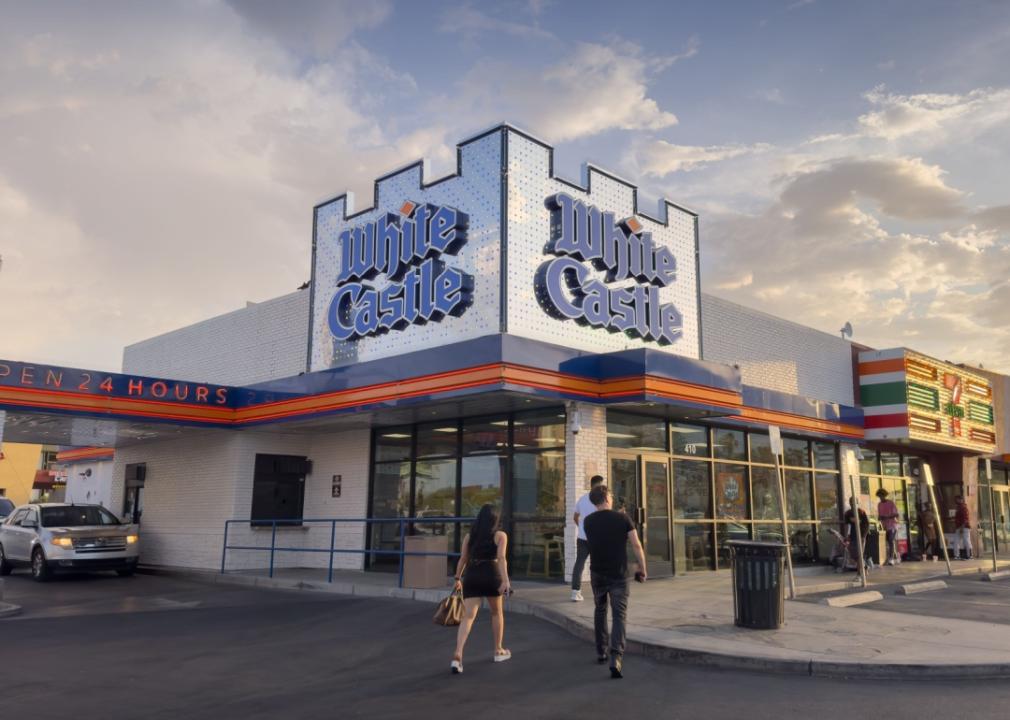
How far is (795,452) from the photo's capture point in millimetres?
20953

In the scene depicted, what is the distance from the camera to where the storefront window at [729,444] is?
725 inches

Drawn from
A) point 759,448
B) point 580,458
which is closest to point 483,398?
point 580,458

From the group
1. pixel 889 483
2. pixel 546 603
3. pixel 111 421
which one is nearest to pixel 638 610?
pixel 546 603

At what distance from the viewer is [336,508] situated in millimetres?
19000

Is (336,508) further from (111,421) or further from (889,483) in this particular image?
(889,483)

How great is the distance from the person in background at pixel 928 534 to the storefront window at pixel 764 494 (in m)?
6.99

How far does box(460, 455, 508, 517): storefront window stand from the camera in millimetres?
15758

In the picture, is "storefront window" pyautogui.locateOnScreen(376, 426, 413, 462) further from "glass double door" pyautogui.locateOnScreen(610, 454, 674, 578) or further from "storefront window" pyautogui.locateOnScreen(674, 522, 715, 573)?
"storefront window" pyautogui.locateOnScreen(674, 522, 715, 573)

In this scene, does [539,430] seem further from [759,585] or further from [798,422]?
[798,422]

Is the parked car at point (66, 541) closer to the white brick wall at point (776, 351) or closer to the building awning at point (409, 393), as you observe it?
the building awning at point (409, 393)

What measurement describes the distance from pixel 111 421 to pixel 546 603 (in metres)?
10.7

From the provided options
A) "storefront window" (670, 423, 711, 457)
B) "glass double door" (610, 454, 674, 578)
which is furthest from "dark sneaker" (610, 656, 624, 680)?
"storefront window" (670, 423, 711, 457)

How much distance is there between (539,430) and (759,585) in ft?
19.5

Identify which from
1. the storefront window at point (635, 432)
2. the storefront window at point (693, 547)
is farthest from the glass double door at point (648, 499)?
the storefront window at point (693, 547)
